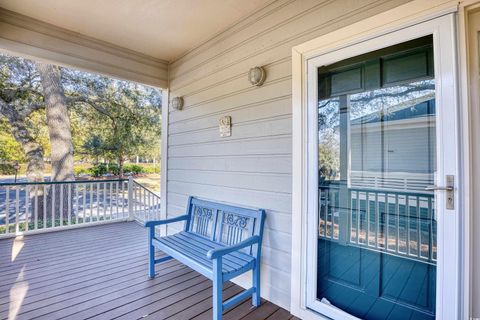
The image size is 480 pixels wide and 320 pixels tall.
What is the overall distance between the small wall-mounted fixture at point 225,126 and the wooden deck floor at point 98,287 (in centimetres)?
164

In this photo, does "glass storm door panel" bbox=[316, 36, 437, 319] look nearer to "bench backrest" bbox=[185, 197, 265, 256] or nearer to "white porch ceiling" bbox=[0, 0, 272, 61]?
"bench backrest" bbox=[185, 197, 265, 256]

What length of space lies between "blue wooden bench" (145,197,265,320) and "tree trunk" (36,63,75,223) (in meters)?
4.42

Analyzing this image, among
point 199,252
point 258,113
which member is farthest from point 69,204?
point 258,113

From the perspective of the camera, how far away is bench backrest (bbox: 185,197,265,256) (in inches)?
89.0

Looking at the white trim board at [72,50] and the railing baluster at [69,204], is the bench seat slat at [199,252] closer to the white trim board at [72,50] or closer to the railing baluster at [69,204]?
the white trim board at [72,50]

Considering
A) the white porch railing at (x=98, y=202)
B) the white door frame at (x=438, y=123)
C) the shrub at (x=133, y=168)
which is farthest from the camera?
the shrub at (x=133, y=168)

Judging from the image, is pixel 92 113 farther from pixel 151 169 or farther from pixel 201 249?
pixel 151 169

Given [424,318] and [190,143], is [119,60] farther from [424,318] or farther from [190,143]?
[424,318]

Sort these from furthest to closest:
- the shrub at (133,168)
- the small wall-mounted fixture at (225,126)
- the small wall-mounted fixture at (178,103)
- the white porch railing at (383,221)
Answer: the shrub at (133,168)
the small wall-mounted fixture at (178,103)
the small wall-mounted fixture at (225,126)
the white porch railing at (383,221)


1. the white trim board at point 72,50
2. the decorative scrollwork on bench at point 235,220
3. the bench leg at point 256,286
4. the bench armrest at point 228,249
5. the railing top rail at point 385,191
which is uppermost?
the white trim board at point 72,50

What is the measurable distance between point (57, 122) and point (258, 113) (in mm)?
5660

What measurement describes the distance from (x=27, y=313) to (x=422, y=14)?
361 cm

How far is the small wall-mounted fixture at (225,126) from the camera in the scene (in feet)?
8.65

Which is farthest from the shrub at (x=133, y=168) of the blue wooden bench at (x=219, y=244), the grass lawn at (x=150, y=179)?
the blue wooden bench at (x=219, y=244)
